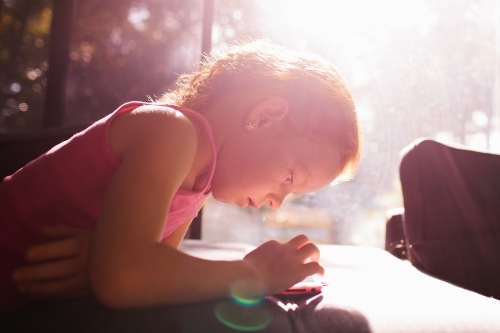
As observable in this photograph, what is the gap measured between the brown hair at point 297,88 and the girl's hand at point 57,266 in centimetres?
41

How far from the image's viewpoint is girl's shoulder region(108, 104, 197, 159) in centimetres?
66

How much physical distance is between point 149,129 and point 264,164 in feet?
0.95

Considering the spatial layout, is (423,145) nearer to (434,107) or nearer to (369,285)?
(369,285)

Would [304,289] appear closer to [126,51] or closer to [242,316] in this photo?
[242,316]

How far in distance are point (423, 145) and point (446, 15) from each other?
1.16 metres

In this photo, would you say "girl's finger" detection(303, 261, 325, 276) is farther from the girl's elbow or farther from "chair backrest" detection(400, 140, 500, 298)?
"chair backrest" detection(400, 140, 500, 298)

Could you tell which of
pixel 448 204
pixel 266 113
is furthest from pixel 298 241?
pixel 448 204

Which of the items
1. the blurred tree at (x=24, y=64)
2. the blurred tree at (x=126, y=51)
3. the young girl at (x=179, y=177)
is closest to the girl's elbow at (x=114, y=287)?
the young girl at (x=179, y=177)

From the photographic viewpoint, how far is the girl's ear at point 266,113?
2.93 ft

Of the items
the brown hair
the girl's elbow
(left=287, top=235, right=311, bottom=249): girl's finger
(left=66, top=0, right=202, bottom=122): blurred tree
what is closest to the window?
(left=66, top=0, right=202, bottom=122): blurred tree

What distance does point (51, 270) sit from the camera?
667mm

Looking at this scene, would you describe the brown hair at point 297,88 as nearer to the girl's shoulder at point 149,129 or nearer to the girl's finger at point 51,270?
the girl's shoulder at point 149,129

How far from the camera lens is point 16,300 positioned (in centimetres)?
73

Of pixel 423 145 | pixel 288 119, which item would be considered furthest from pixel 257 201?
pixel 423 145
